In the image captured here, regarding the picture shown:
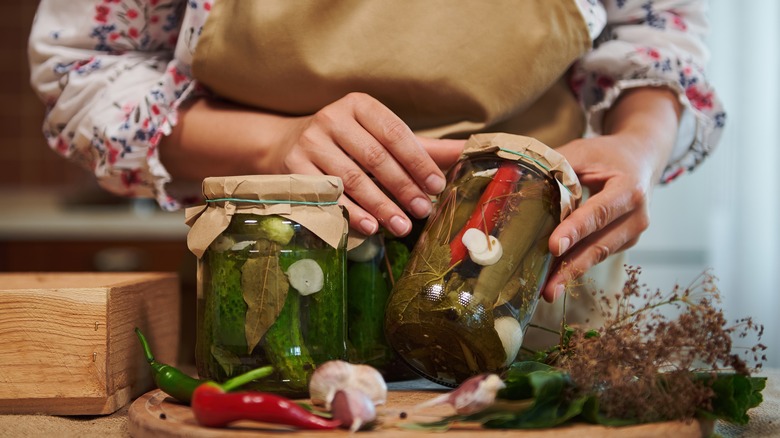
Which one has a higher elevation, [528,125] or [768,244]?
[528,125]

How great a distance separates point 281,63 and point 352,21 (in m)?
0.09

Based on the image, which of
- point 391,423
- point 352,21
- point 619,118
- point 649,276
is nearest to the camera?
point 391,423

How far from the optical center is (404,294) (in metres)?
0.79

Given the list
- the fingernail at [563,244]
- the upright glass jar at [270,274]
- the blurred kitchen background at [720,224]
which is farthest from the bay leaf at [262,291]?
the blurred kitchen background at [720,224]

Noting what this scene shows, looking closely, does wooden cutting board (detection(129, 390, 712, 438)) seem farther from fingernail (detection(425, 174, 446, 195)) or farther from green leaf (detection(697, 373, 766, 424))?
fingernail (detection(425, 174, 446, 195))

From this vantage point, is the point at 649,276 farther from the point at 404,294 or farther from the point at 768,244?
the point at 404,294

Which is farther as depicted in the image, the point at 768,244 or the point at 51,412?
the point at 768,244

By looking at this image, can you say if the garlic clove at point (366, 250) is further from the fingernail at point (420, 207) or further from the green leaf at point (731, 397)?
the green leaf at point (731, 397)

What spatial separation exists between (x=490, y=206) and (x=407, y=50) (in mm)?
225

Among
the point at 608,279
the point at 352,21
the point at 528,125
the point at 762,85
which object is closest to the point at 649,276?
the point at 762,85

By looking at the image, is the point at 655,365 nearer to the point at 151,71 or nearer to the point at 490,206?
the point at 490,206

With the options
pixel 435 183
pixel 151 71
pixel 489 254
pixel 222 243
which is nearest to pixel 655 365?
pixel 489 254

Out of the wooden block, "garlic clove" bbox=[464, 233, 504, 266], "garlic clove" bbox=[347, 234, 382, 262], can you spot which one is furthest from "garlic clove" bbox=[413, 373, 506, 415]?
the wooden block

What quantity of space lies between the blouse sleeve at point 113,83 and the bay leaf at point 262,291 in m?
0.35
